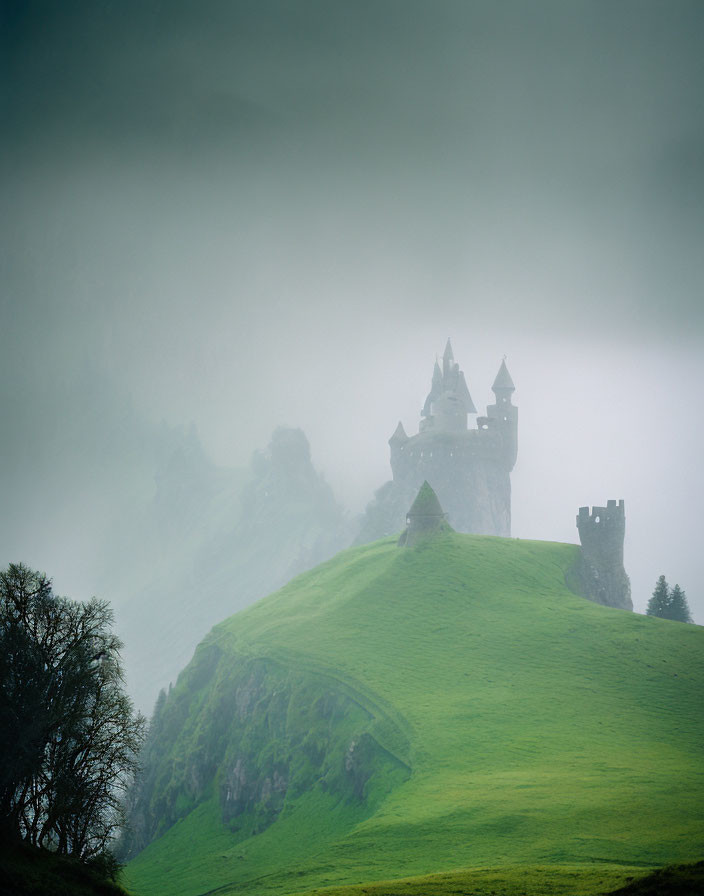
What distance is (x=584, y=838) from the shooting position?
4147cm

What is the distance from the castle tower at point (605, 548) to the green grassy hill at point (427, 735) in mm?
2689

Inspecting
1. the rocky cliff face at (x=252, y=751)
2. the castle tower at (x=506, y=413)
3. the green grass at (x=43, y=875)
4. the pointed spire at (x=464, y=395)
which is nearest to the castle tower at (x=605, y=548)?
the rocky cliff face at (x=252, y=751)

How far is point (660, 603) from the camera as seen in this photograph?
99.8m

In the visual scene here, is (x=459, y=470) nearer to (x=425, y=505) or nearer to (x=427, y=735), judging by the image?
(x=425, y=505)

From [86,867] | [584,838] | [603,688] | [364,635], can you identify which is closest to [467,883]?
[584,838]

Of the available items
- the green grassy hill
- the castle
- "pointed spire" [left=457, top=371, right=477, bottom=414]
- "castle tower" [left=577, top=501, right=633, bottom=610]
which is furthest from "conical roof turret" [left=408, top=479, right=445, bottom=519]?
"pointed spire" [left=457, top=371, right=477, bottom=414]

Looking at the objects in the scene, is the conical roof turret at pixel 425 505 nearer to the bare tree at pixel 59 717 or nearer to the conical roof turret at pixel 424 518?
the conical roof turret at pixel 424 518

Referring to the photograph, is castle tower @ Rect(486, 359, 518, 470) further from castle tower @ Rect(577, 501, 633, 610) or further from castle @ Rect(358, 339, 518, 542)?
castle tower @ Rect(577, 501, 633, 610)

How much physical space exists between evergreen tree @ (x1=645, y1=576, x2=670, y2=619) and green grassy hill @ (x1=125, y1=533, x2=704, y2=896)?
1112 cm

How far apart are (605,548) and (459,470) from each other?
5628 cm

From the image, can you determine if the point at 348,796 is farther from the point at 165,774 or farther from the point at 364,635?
the point at 165,774

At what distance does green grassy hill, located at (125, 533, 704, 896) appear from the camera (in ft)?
148

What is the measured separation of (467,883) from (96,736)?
57.5ft

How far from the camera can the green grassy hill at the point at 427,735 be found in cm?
4503
